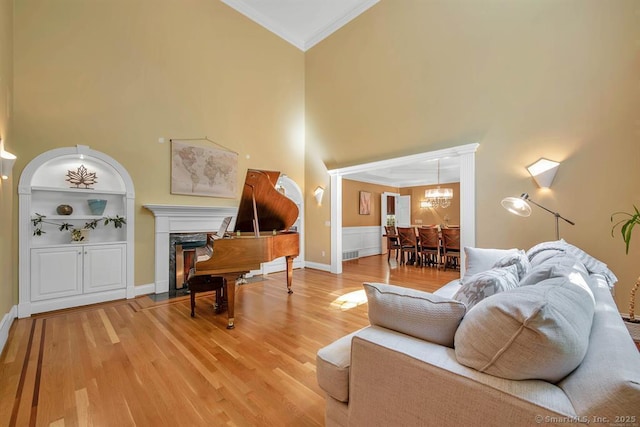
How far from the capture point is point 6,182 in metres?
2.75

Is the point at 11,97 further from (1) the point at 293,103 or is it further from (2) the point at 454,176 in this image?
(2) the point at 454,176

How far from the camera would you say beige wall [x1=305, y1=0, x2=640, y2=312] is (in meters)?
2.95

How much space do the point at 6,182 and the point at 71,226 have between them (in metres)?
1.03

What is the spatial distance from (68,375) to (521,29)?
6.42 metres

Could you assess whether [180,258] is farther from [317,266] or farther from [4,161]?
[317,266]

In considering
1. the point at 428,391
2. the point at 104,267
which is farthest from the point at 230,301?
the point at 428,391

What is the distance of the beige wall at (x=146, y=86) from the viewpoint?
3324mm

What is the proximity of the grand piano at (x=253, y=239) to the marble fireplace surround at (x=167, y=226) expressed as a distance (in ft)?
4.00

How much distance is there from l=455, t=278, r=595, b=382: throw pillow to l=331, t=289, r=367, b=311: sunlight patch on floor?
8.81 ft

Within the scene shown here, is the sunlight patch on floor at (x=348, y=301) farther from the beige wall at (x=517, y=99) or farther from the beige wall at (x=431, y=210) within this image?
the beige wall at (x=431, y=210)

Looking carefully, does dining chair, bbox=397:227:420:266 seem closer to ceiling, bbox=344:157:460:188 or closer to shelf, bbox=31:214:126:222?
ceiling, bbox=344:157:460:188

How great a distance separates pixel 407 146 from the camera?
186 inches

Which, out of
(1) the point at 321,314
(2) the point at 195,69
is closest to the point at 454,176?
(1) the point at 321,314

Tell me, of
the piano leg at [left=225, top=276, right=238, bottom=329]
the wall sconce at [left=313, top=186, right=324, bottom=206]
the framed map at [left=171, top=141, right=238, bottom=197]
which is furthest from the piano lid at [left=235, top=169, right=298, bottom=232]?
the wall sconce at [left=313, top=186, right=324, bottom=206]
